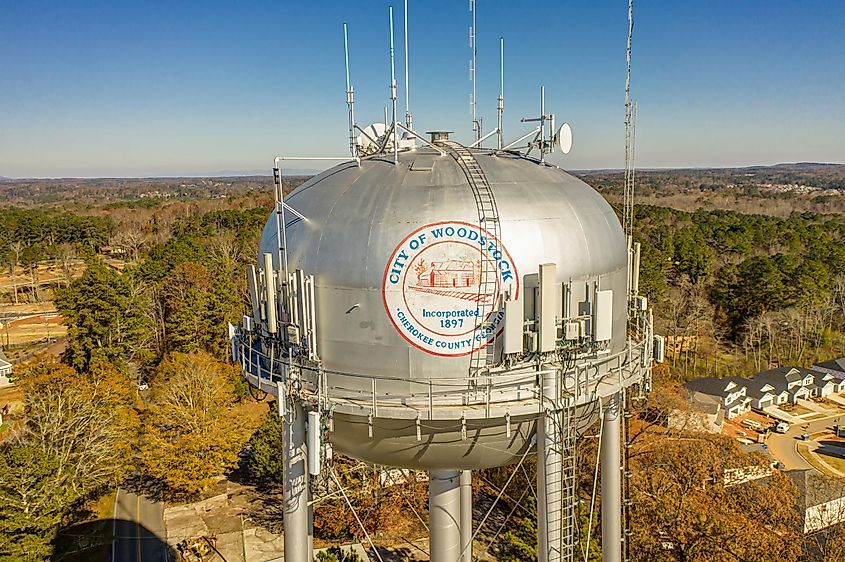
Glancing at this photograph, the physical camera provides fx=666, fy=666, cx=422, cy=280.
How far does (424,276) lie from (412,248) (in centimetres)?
41

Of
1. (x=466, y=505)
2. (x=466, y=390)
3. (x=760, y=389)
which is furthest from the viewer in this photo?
(x=760, y=389)

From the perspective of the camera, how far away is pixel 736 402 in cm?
3941

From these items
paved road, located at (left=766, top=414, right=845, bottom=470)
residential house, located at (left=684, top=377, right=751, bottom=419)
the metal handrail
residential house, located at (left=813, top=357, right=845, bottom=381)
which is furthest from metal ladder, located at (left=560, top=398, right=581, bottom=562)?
residential house, located at (left=813, top=357, right=845, bottom=381)

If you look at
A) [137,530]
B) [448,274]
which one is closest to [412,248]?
[448,274]

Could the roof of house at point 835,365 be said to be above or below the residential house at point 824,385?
above

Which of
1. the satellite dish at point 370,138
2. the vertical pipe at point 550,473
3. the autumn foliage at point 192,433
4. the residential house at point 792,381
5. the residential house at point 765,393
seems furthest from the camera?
the residential house at point 792,381

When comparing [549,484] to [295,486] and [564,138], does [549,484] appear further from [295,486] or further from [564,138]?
[564,138]

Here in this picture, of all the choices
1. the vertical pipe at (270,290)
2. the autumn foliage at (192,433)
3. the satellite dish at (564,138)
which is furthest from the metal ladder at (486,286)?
the autumn foliage at (192,433)

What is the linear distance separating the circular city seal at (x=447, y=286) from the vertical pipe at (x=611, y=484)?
3572 mm

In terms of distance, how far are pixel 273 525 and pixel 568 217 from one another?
65.9ft

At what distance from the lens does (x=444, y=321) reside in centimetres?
891

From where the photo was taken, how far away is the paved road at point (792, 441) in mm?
32906

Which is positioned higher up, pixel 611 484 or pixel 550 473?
pixel 550 473

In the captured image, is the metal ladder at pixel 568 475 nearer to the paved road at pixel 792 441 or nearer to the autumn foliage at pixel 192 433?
the autumn foliage at pixel 192 433
